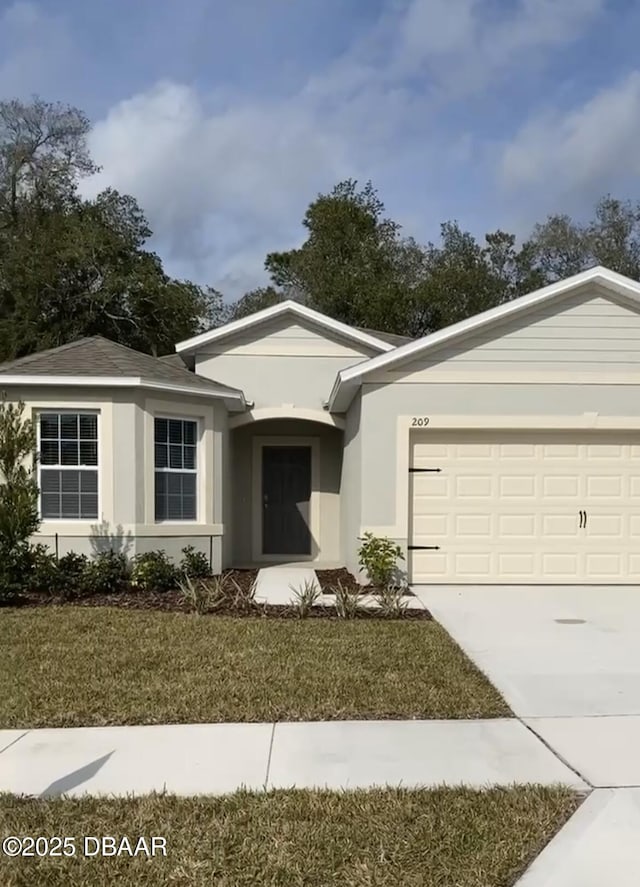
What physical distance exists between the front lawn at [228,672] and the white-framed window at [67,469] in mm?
2734

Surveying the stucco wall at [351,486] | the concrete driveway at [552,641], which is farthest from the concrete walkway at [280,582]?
the concrete driveway at [552,641]

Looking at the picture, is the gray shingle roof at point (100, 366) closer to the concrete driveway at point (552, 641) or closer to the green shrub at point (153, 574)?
the green shrub at point (153, 574)

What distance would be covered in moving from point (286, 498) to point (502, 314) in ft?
21.6

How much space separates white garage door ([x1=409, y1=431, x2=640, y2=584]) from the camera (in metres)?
11.5

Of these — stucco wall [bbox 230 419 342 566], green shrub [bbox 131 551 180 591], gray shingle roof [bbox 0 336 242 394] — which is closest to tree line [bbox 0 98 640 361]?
stucco wall [bbox 230 419 342 566]

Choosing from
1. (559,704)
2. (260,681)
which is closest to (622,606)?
(559,704)

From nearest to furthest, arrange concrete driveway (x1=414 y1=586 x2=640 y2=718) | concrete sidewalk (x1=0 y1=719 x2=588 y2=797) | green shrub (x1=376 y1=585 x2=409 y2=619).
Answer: concrete sidewalk (x1=0 y1=719 x2=588 y2=797) < concrete driveway (x1=414 y1=586 x2=640 y2=718) < green shrub (x1=376 y1=585 x2=409 y2=619)

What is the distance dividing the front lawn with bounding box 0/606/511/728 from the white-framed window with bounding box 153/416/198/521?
327cm

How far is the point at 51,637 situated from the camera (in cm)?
795

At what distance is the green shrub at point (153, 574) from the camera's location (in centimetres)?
1084

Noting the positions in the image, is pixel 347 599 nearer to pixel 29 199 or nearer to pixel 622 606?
pixel 622 606

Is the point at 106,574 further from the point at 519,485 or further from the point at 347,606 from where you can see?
the point at 519,485

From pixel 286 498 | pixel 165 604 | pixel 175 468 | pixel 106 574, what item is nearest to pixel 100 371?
pixel 175 468

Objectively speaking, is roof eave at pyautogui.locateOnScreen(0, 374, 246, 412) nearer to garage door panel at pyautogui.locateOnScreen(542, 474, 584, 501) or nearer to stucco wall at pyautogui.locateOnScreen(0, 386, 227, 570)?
stucco wall at pyautogui.locateOnScreen(0, 386, 227, 570)
